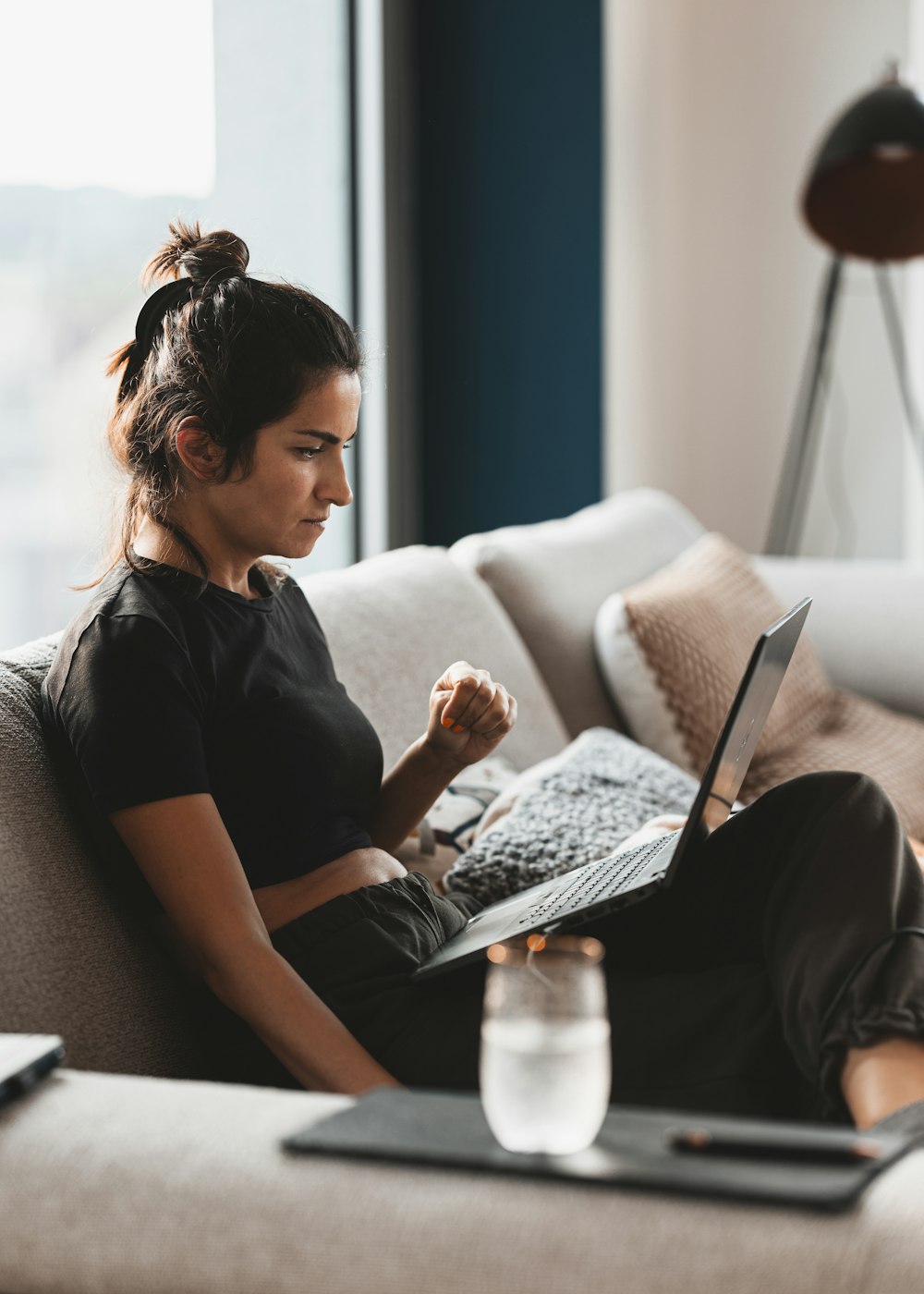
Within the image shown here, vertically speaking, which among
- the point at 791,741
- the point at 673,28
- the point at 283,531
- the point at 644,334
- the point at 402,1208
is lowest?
the point at 791,741

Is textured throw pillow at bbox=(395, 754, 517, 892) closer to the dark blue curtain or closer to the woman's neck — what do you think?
the woman's neck

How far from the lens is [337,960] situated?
1.27m

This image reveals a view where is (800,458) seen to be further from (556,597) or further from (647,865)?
(647,865)

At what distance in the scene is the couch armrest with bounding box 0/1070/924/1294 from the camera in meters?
0.71

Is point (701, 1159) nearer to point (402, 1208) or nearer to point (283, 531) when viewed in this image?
point (402, 1208)

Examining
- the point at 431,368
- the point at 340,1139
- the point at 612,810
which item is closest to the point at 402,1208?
the point at 340,1139

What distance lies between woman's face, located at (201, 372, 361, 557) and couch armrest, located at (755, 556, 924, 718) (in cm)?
171

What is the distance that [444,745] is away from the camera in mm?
1516

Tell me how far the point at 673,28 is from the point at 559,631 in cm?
245

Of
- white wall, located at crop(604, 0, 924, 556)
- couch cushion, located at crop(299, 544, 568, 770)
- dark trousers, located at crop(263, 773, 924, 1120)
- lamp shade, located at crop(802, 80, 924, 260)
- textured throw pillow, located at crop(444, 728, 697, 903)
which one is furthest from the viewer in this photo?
white wall, located at crop(604, 0, 924, 556)

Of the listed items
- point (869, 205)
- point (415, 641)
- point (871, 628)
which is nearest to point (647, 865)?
point (415, 641)

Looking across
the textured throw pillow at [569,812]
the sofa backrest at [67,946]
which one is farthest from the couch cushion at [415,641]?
the sofa backrest at [67,946]

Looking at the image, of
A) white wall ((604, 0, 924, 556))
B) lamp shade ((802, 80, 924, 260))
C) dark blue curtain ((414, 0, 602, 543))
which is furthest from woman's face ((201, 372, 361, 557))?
white wall ((604, 0, 924, 556))

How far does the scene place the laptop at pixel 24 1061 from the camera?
892mm
